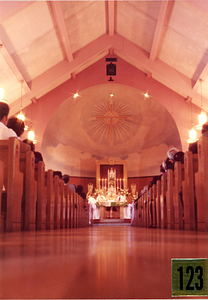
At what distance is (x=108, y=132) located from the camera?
1329 centimetres

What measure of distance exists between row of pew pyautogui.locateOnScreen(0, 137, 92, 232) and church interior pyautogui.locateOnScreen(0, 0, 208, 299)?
0.04 ft

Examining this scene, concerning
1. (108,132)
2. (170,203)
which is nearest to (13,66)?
(170,203)

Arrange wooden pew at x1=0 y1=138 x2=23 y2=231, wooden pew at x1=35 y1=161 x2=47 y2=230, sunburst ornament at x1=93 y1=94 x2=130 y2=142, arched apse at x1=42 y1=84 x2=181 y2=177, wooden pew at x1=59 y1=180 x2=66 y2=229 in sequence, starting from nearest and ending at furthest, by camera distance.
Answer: wooden pew at x1=0 y1=138 x2=23 y2=231, wooden pew at x1=35 y1=161 x2=47 y2=230, wooden pew at x1=59 y1=180 x2=66 y2=229, arched apse at x1=42 y1=84 x2=181 y2=177, sunburst ornament at x1=93 y1=94 x2=130 y2=142

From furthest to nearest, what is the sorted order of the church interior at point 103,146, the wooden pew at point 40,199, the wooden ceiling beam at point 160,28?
1. the wooden ceiling beam at point 160,28
2. the wooden pew at point 40,199
3. the church interior at point 103,146

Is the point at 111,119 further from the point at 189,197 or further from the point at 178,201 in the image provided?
the point at 189,197

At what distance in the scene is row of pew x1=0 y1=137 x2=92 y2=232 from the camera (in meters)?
2.41

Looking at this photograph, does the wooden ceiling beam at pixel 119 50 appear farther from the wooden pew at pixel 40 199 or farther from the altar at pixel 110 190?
the wooden pew at pixel 40 199

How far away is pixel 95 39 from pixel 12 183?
28.9ft

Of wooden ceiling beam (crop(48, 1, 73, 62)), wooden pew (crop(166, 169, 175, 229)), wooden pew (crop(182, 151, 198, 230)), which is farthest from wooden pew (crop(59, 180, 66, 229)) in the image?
wooden ceiling beam (crop(48, 1, 73, 62))

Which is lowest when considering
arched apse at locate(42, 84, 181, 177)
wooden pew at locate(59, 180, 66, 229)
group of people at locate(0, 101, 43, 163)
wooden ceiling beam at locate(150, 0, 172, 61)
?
wooden pew at locate(59, 180, 66, 229)

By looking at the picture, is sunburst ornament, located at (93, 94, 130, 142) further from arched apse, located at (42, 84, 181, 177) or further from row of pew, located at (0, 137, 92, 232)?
row of pew, located at (0, 137, 92, 232)

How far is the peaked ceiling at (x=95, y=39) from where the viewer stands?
696cm

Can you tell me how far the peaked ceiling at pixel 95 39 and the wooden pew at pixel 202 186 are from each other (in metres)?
4.76

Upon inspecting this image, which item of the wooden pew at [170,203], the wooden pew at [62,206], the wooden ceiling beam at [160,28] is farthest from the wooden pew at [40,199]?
the wooden ceiling beam at [160,28]
